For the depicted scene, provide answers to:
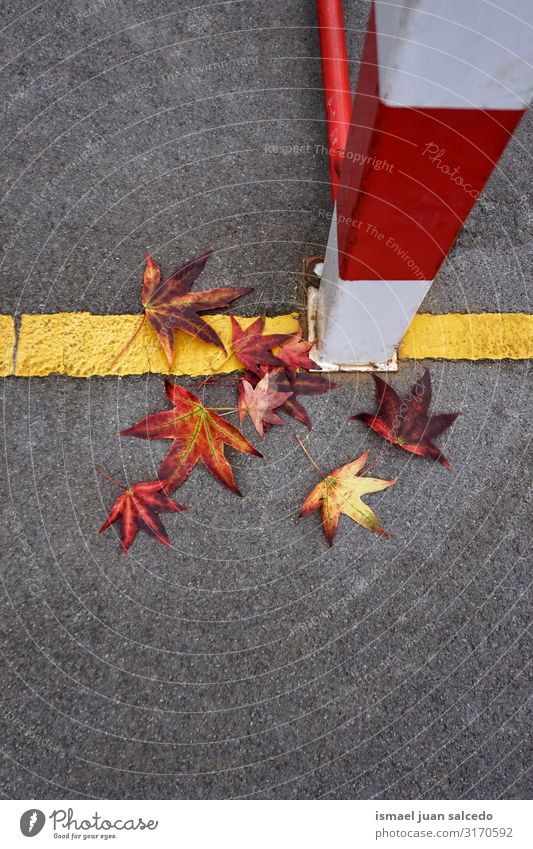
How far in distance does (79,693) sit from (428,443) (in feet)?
4.19

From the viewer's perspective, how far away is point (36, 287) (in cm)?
196

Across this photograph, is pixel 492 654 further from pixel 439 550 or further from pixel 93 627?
pixel 93 627

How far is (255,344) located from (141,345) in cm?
37

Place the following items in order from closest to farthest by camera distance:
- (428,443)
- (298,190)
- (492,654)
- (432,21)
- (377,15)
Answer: (432,21)
(377,15)
(492,654)
(428,443)
(298,190)

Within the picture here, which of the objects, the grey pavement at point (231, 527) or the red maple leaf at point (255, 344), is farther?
the red maple leaf at point (255, 344)

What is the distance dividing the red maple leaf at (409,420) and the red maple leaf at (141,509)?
2.15 feet

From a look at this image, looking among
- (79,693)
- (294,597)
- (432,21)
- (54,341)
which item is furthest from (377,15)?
(79,693)

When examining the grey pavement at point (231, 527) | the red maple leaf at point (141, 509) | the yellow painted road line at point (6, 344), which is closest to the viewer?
the grey pavement at point (231, 527)

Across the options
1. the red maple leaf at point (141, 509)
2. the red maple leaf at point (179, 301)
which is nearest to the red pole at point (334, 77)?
the red maple leaf at point (179, 301)

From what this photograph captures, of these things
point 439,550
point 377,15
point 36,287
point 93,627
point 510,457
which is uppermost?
point 36,287

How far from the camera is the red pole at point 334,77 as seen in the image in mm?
1926

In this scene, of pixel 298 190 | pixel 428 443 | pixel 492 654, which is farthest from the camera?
pixel 298 190

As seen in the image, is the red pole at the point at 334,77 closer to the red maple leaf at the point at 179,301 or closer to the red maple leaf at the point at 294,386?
the red maple leaf at the point at 179,301

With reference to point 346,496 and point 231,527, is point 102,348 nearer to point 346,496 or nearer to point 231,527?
point 231,527
